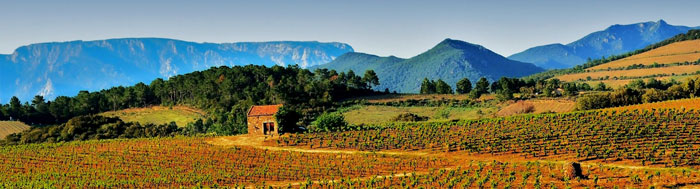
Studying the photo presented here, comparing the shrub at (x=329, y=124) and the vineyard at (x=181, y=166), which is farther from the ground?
the shrub at (x=329, y=124)

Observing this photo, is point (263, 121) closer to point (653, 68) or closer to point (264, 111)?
point (264, 111)

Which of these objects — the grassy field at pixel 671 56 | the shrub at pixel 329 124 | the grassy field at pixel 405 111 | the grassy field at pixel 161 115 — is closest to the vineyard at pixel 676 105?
the grassy field at pixel 405 111

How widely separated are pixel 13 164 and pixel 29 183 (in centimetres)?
1408

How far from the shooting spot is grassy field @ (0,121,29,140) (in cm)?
10588

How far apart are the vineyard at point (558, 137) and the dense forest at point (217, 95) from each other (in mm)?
44271

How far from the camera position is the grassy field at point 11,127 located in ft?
347

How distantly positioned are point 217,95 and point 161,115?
14.3 meters

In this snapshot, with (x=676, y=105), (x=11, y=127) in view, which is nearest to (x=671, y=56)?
(x=676, y=105)

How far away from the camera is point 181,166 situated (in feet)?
163

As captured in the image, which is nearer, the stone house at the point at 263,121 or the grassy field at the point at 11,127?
the stone house at the point at 263,121

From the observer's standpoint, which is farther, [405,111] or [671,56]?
[671,56]

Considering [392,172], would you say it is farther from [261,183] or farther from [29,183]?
[29,183]

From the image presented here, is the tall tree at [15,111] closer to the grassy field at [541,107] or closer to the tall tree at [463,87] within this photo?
the tall tree at [463,87]

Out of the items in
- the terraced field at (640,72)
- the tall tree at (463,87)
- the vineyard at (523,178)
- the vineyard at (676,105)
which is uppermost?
the terraced field at (640,72)
